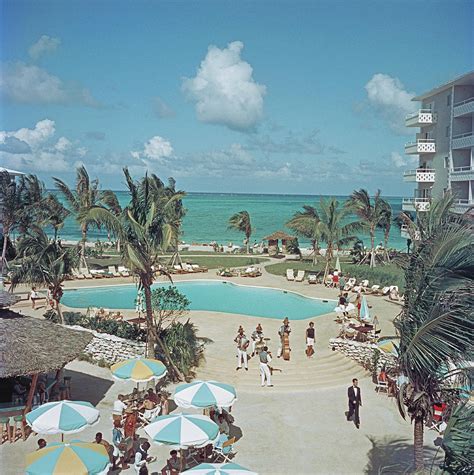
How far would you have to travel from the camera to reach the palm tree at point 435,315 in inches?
342

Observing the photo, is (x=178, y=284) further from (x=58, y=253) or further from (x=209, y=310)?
(x=58, y=253)

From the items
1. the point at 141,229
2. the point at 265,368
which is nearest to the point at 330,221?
the point at 265,368

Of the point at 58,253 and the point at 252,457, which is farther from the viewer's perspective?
the point at 58,253

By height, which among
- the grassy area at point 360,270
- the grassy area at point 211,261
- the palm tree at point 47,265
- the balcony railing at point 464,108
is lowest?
the grassy area at point 360,270

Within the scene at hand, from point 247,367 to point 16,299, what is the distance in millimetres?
7975

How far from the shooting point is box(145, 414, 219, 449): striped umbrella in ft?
37.7

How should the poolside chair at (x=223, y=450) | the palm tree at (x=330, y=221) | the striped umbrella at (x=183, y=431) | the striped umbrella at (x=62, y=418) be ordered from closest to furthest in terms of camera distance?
the striped umbrella at (x=183, y=431) → the striped umbrella at (x=62, y=418) → the poolside chair at (x=223, y=450) → the palm tree at (x=330, y=221)

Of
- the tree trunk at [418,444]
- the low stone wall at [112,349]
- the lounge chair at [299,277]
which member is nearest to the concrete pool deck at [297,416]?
the low stone wall at [112,349]

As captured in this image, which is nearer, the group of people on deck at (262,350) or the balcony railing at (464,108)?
the group of people on deck at (262,350)

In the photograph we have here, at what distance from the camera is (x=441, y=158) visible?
42750 millimetres

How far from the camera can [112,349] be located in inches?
787

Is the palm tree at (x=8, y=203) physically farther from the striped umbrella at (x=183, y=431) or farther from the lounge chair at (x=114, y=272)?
the striped umbrella at (x=183, y=431)

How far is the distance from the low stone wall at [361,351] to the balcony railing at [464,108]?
79.5 feet

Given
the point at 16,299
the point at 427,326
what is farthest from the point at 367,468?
the point at 16,299
